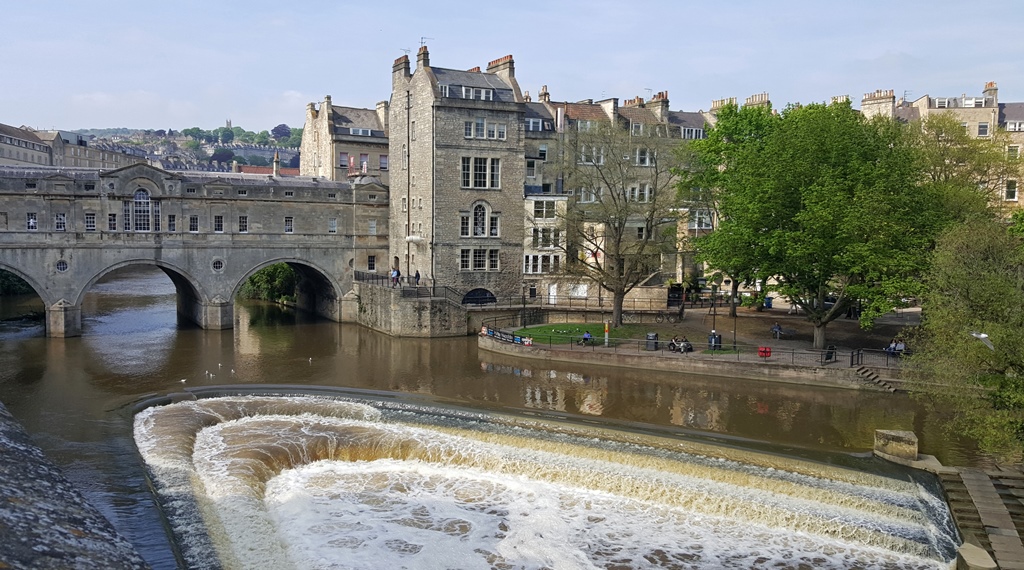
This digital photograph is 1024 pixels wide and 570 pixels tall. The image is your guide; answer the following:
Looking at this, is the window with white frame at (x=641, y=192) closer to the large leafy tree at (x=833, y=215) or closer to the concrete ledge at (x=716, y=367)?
the large leafy tree at (x=833, y=215)

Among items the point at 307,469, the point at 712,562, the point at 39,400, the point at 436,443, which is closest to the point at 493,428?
the point at 436,443

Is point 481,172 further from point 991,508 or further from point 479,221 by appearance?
point 991,508

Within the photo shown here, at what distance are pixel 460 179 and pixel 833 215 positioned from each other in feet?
73.0

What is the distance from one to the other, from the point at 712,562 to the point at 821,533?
3.50 metres

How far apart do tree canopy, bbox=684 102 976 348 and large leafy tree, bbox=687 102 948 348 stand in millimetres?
45

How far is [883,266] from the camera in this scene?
32750 millimetres

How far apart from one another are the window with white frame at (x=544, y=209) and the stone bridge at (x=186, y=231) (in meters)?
10.3

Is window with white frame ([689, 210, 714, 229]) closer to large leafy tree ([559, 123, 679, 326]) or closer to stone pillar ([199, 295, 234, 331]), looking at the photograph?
large leafy tree ([559, 123, 679, 326])

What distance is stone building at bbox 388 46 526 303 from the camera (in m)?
47.2

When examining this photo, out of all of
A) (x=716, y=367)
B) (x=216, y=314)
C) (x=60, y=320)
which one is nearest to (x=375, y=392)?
(x=716, y=367)

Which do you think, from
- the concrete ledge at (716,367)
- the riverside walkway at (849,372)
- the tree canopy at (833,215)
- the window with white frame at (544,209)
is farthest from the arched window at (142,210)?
the tree canopy at (833,215)

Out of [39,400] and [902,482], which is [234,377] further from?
[902,482]

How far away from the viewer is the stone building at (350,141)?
6203cm

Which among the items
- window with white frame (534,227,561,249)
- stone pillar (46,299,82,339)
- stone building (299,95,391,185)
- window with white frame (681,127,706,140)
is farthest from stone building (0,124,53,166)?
window with white frame (681,127,706,140)
